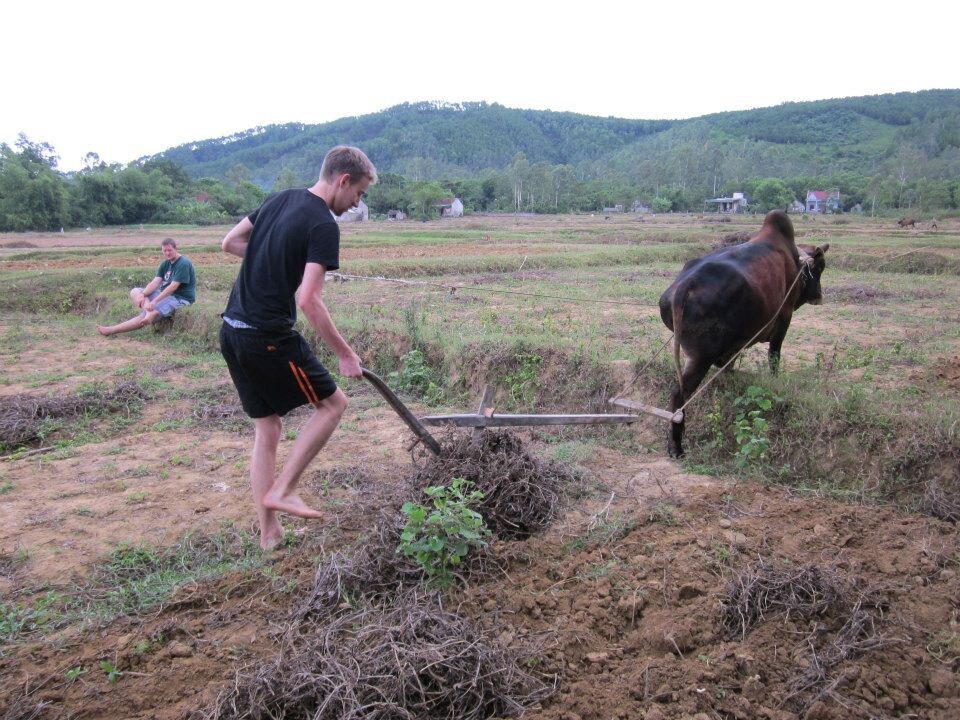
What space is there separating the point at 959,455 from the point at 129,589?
5.08 metres

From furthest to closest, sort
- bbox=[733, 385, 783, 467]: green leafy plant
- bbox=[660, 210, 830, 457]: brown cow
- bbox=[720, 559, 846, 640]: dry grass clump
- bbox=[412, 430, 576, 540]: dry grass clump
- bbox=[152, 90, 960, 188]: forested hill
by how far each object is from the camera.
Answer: bbox=[152, 90, 960, 188]: forested hill < bbox=[660, 210, 830, 457]: brown cow < bbox=[733, 385, 783, 467]: green leafy plant < bbox=[412, 430, 576, 540]: dry grass clump < bbox=[720, 559, 846, 640]: dry grass clump

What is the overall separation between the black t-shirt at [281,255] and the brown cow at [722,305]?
9.92 feet

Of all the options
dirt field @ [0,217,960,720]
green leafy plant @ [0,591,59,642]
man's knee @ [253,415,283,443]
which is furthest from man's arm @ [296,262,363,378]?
green leafy plant @ [0,591,59,642]

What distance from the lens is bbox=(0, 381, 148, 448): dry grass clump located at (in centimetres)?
566

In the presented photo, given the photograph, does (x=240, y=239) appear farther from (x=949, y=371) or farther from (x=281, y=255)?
(x=949, y=371)

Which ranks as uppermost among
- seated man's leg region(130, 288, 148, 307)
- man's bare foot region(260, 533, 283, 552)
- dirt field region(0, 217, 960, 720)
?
seated man's leg region(130, 288, 148, 307)

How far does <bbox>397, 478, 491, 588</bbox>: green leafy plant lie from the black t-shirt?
1176 millimetres

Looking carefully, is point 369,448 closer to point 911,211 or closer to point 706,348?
point 706,348

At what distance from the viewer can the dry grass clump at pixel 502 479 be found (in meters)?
3.78

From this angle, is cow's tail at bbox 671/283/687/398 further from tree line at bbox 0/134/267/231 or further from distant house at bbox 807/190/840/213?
distant house at bbox 807/190/840/213

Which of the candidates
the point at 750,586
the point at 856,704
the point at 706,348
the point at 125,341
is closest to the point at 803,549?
the point at 750,586

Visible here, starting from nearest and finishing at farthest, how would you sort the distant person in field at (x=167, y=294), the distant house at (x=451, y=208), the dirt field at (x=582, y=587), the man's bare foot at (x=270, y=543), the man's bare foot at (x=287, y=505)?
the dirt field at (x=582, y=587) < the man's bare foot at (x=287, y=505) < the man's bare foot at (x=270, y=543) < the distant person in field at (x=167, y=294) < the distant house at (x=451, y=208)

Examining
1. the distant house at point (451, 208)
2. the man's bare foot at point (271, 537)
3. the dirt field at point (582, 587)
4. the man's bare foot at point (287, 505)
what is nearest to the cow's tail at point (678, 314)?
the dirt field at point (582, 587)

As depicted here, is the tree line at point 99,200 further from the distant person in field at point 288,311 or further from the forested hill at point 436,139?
the forested hill at point 436,139
